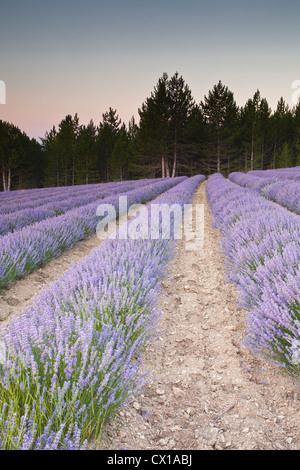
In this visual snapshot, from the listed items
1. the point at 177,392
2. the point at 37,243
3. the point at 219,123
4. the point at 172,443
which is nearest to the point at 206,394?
the point at 177,392

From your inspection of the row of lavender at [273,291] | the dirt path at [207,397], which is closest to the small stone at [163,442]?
the dirt path at [207,397]

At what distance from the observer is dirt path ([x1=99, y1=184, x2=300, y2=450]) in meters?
1.28

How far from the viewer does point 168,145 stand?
94.5 ft

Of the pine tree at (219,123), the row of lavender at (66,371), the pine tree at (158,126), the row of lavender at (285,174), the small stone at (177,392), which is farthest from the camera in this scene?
the pine tree at (219,123)

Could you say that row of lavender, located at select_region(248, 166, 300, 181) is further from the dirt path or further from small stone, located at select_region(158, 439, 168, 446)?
small stone, located at select_region(158, 439, 168, 446)

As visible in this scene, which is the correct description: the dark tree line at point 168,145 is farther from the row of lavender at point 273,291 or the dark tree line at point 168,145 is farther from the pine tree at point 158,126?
the row of lavender at point 273,291

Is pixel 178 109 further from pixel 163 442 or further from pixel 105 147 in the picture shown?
pixel 163 442

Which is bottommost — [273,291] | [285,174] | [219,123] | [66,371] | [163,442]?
[163,442]

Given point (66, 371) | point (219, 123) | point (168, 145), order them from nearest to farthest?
point (66, 371) → point (168, 145) → point (219, 123)

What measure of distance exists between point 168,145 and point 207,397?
29.2 metres

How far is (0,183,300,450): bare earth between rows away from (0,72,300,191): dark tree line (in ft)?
86.3

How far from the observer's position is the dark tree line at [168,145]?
2891cm
